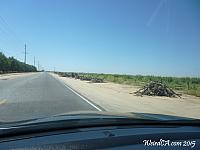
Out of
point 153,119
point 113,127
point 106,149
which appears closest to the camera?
point 106,149

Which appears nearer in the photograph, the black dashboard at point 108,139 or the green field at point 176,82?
the black dashboard at point 108,139

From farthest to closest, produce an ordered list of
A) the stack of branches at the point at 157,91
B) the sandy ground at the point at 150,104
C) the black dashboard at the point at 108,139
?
1. the stack of branches at the point at 157,91
2. the sandy ground at the point at 150,104
3. the black dashboard at the point at 108,139

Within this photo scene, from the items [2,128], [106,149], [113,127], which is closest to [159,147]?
[106,149]

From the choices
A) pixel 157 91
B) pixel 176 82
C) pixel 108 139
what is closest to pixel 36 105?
pixel 108 139

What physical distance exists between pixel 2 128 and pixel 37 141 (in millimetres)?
561

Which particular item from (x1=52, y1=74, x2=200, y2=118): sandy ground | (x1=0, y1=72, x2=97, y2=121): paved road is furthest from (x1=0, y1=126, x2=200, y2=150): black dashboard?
(x1=52, y1=74, x2=200, y2=118): sandy ground

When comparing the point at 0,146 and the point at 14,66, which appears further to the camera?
the point at 14,66

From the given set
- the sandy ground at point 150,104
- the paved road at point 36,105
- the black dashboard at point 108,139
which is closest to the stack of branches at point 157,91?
the sandy ground at point 150,104

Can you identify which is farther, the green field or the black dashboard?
the green field

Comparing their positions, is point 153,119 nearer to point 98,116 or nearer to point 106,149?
point 98,116

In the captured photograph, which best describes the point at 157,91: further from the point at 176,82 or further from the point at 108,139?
the point at 176,82

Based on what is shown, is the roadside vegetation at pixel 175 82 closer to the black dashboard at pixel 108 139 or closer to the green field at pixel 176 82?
the green field at pixel 176 82

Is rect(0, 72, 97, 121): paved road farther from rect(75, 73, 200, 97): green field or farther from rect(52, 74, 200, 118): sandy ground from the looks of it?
rect(75, 73, 200, 97): green field

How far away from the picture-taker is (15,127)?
439 cm
